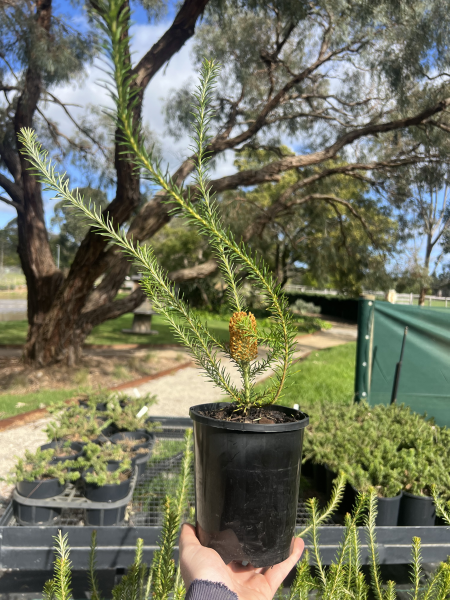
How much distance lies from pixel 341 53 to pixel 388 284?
19.6 feet

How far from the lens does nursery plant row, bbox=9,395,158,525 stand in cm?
263

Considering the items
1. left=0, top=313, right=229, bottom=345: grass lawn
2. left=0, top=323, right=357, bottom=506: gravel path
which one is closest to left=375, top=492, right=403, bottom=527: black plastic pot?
left=0, top=323, right=357, bottom=506: gravel path

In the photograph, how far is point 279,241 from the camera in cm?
1753

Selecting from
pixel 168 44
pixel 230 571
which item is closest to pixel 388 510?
pixel 230 571

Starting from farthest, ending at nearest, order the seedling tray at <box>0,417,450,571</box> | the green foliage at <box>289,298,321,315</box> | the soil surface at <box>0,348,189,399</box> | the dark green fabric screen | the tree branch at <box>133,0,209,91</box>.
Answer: the green foliage at <box>289,298,321,315</box>
the soil surface at <box>0,348,189,399</box>
the tree branch at <box>133,0,209,91</box>
the dark green fabric screen
the seedling tray at <box>0,417,450,571</box>

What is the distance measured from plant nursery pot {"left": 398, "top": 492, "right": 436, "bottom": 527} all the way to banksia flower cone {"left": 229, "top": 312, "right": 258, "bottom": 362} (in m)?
2.09

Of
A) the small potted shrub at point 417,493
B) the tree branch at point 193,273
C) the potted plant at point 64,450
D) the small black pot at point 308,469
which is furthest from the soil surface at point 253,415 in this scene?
the tree branch at point 193,273

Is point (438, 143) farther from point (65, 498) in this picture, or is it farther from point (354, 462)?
point (65, 498)

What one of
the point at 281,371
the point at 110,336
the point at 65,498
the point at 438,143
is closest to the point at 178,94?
the point at 438,143

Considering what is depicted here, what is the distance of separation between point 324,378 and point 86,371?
3936 millimetres

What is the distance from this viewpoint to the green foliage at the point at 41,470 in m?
2.68

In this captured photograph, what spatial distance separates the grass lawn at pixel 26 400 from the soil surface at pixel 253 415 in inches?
176

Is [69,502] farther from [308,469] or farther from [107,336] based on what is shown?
[107,336]

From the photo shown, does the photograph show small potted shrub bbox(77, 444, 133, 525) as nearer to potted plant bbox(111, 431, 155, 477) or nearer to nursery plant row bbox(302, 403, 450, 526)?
potted plant bbox(111, 431, 155, 477)
